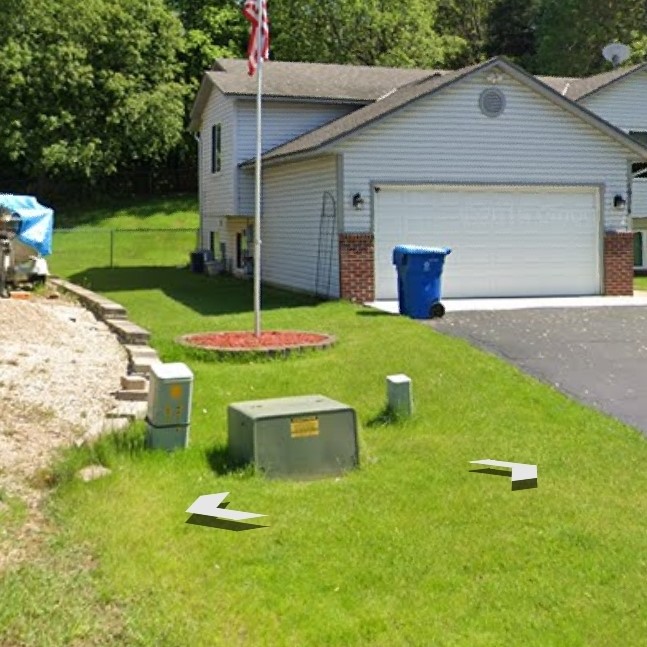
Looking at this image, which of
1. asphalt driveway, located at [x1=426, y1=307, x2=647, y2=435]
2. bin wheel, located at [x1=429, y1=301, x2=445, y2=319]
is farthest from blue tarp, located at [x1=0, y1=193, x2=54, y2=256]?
asphalt driveway, located at [x1=426, y1=307, x2=647, y2=435]

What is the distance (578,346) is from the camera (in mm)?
12008

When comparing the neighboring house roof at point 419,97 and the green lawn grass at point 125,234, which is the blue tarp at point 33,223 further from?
the green lawn grass at point 125,234

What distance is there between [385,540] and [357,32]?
40.2m

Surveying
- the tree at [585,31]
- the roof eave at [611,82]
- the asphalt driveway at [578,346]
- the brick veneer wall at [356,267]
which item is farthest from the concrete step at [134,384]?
the tree at [585,31]

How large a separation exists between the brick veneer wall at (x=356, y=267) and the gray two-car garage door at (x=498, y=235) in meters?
0.36

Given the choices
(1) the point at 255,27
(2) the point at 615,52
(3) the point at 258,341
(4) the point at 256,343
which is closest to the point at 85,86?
(2) the point at 615,52

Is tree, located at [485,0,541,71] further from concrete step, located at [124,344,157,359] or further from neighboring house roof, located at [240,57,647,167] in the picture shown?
concrete step, located at [124,344,157,359]

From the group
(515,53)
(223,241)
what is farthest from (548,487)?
(515,53)

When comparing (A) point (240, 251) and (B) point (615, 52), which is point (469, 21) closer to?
(B) point (615, 52)

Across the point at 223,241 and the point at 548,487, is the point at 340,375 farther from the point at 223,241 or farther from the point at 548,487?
the point at 223,241

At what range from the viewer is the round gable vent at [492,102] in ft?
58.5

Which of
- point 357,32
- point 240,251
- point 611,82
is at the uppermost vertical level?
point 357,32

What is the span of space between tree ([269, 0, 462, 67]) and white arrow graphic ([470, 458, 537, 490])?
1444 inches

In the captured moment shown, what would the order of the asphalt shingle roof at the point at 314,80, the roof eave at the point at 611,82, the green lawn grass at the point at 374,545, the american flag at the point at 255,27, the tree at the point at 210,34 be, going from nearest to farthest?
the green lawn grass at the point at 374,545
the american flag at the point at 255,27
the asphalt shingle roof at the point at 314,80
the roof eave at the point at 611,82
the tree at the point at 210,34
